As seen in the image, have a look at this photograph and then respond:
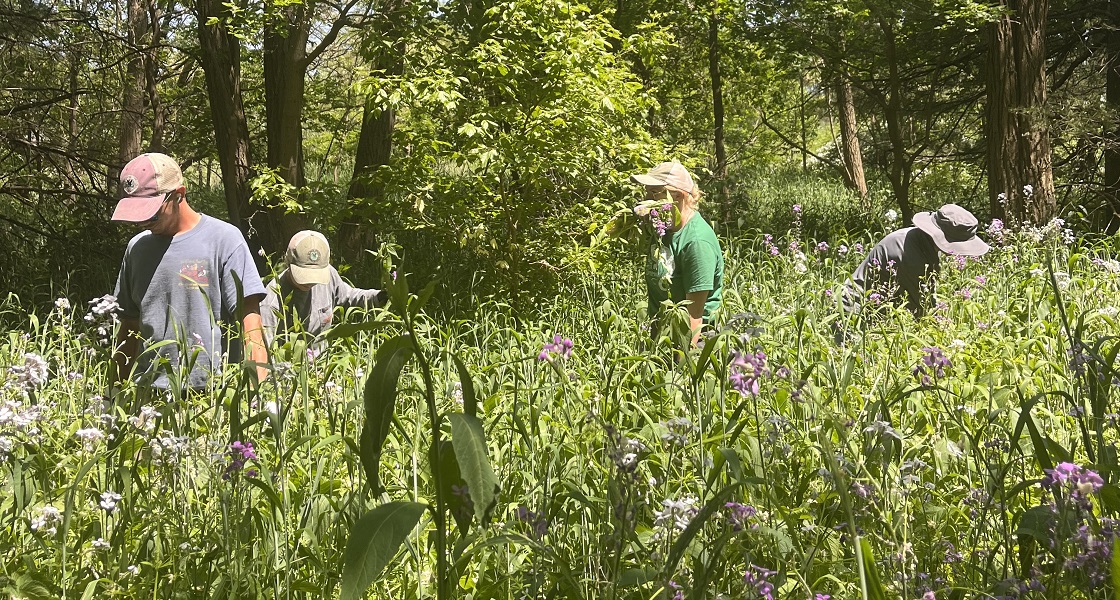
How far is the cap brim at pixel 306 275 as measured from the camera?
15.8ft

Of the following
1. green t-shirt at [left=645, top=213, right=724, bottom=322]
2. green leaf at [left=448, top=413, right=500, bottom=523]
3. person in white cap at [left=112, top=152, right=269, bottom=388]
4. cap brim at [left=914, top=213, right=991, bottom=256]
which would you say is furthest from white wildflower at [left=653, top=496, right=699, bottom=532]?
cap brim at [left=914, top=213, right=991, bottom=256]

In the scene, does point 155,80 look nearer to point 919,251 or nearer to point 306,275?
point 306,275

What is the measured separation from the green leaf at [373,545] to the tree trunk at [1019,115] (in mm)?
7648

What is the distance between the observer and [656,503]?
2012mm

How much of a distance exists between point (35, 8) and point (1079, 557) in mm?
9586

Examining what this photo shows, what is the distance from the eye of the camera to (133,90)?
12609 mm

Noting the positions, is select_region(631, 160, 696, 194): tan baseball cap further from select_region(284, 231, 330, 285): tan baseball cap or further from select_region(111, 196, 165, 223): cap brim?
select_region(111, 196, 165, 223): cap brim

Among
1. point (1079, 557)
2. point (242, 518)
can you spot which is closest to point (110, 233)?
point (242, 518)

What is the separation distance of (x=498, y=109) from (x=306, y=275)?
2.08m

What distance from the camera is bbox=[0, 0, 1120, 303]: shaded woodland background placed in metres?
6.37

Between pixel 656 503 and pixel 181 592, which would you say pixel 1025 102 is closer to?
pixel 656 503

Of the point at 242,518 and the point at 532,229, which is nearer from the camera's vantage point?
the point at 242,518

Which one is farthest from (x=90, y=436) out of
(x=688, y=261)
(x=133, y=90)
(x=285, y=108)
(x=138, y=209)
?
(x=133, y=90)

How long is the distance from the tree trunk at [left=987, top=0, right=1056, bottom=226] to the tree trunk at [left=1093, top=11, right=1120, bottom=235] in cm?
79
